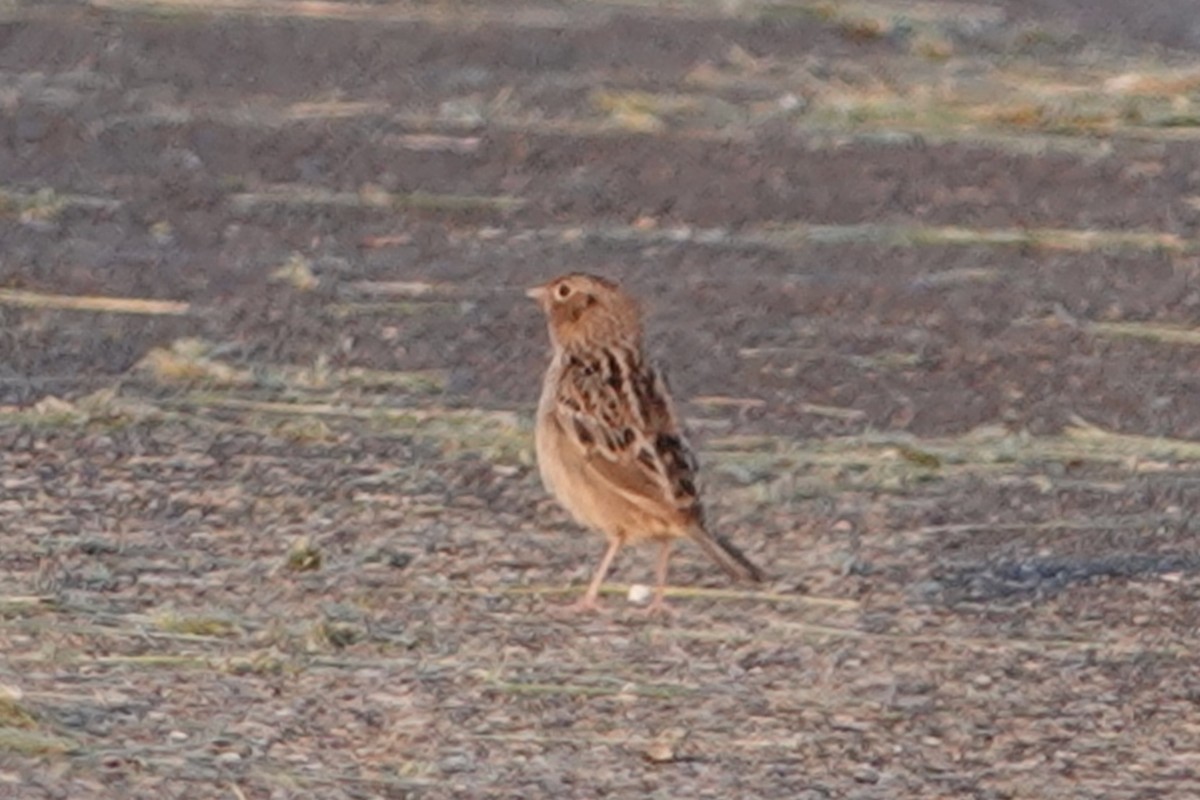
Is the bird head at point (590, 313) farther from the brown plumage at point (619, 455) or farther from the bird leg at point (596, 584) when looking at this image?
the bird leg at point (596, 584)

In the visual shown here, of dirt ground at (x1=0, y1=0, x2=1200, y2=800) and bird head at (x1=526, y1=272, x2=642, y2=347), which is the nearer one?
dirt ground at (x1=0, y1=0, x2=1200, y2=800)

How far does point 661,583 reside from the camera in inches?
336

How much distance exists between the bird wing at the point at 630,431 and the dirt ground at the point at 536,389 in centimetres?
27

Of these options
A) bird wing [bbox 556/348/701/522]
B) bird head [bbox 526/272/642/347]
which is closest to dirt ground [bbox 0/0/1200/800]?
bird wing [bbox 556/348/701/522]

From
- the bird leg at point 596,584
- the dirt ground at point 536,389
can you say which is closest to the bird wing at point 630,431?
the bird leg at point 596,584

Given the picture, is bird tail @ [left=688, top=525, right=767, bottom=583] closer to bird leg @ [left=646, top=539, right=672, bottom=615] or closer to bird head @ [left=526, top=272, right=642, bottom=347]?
bird leg @ [left=646, top=539, right=672, bottom=615]

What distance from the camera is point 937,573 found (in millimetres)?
8695

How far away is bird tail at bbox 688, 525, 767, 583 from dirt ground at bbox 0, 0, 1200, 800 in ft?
0.21

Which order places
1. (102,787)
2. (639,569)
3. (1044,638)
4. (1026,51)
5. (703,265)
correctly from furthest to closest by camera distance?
(1026,51)
(703,265)
(639,569)
(1044,638)
(102,787)

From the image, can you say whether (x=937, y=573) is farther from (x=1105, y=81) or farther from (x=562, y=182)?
(x=1105, y=81)

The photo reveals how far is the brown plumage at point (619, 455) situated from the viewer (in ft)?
27.7

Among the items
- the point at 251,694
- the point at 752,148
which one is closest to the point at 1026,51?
the point at 752,148

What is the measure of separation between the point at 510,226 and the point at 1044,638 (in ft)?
17.1

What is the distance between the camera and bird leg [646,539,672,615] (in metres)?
8.44
